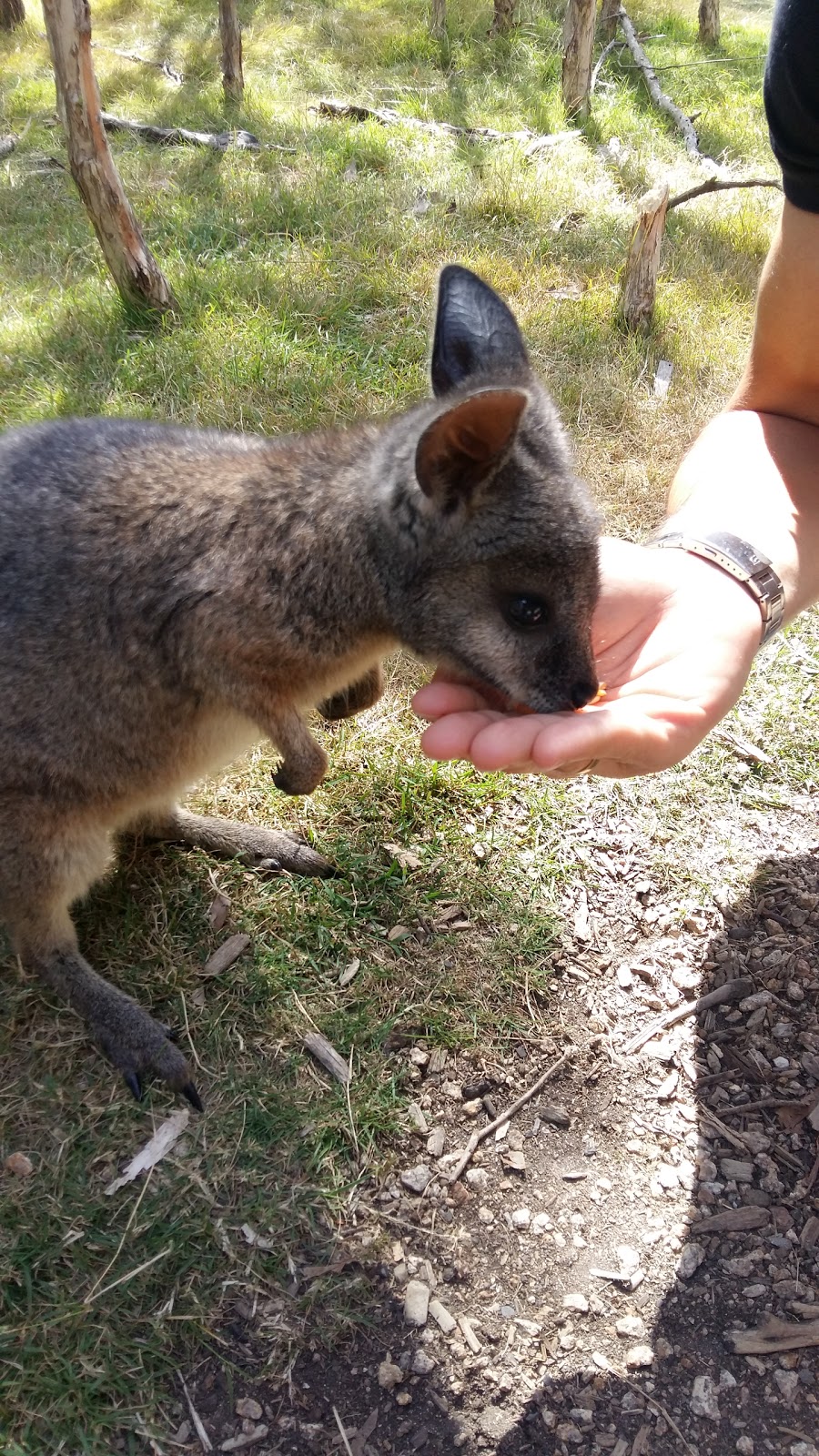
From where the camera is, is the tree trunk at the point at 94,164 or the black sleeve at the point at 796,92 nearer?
the black sleeve at the point at 796,92

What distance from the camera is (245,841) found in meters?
3.27

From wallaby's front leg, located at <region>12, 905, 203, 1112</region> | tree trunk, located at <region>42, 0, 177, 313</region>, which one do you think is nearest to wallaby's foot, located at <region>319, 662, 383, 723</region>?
wallaby's front leg, located at <region>12, 905, 203, 1112</region>

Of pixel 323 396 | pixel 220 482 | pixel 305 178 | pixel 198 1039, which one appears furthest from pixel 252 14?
pixel 198 1039

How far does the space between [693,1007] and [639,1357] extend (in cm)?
92

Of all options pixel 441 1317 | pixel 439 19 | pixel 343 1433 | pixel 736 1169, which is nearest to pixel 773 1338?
pixel 736 1169

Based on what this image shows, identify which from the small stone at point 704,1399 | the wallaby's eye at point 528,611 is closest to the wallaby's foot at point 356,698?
the wallaby's eye at point 528,611

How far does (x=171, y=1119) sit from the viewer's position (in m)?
2.62

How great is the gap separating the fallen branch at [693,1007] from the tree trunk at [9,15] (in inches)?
465

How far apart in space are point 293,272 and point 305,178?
1571mm

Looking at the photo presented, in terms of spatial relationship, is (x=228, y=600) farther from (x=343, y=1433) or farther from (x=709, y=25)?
(x=709, y=25)

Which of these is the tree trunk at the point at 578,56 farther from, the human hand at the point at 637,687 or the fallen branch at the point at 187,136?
the human hand at the point at 637,687

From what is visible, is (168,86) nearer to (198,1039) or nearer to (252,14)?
(252,14)

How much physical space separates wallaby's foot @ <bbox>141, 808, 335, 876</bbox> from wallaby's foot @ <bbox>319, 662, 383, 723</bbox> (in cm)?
44

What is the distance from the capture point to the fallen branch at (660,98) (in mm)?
8250
